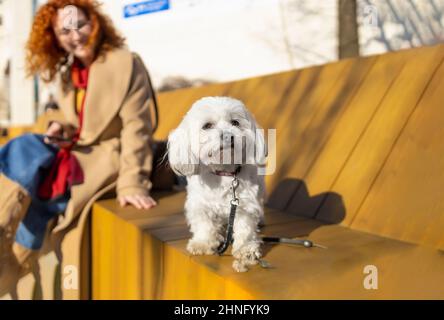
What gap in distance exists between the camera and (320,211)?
2.18m

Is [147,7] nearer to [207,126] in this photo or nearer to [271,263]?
[207,126]

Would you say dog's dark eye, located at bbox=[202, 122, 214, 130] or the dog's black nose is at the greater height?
dog's dark eye, located at bbox=[202, 122, 214, 130]

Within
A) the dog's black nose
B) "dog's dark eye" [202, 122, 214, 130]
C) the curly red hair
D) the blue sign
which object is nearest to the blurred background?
the curly red hair

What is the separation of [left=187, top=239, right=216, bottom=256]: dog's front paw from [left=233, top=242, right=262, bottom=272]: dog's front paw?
117mm

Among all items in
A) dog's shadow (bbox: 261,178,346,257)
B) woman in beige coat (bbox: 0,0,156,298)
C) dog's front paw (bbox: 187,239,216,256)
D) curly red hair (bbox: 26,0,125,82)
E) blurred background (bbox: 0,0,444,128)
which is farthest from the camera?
blurred background (bbox: 0,0,444,128)

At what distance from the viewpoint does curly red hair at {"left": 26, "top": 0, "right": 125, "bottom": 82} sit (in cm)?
225

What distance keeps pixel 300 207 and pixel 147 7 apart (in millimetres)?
1531

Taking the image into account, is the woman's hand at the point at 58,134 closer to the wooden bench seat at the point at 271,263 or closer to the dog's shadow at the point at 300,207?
the wooden bench seat at the point at 271,263

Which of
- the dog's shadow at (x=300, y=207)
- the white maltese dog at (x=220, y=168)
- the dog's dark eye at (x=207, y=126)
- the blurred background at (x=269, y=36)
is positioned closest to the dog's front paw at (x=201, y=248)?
the white maltese dog at (x=220, y=168)

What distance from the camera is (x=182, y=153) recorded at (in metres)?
1.31

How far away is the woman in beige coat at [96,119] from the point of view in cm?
241

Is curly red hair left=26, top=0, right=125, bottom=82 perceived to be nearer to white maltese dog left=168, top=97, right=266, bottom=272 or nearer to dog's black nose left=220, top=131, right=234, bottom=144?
white maltese dog left=168, top=97, right=266, bottom=272

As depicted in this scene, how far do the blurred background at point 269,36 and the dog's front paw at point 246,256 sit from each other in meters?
2.40
